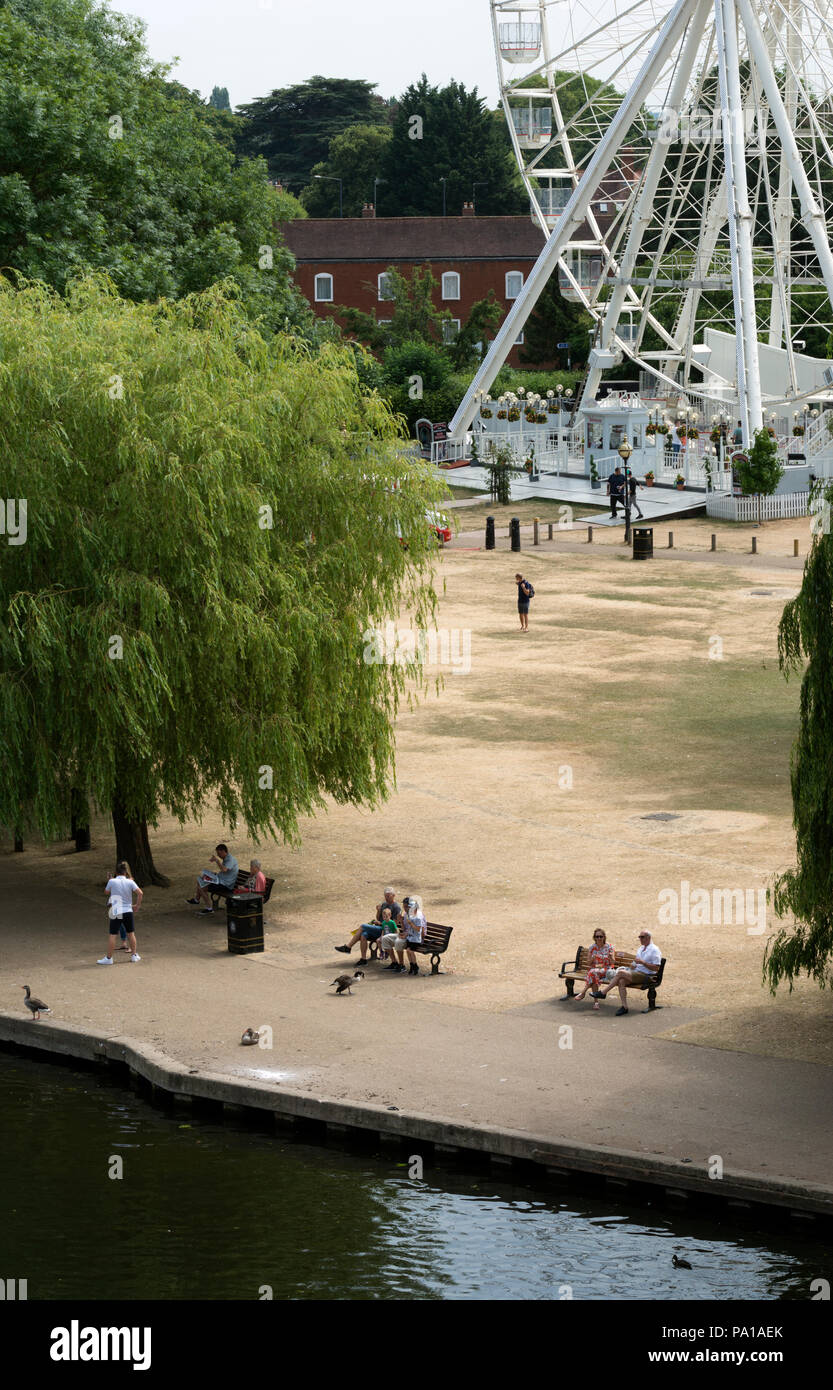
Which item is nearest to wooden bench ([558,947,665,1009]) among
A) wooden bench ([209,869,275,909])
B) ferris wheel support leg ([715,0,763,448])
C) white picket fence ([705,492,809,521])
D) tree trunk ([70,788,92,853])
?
wooden bench ([209,869,275,909])

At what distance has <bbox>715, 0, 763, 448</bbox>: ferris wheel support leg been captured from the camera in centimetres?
5700

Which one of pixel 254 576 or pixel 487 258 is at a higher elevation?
pixel 487 258

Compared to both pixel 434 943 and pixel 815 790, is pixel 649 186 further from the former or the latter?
pixel 815 790

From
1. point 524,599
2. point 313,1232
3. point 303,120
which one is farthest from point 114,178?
point 303,120

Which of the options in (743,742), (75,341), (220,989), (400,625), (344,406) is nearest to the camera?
(220,989)

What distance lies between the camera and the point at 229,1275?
15219 mm

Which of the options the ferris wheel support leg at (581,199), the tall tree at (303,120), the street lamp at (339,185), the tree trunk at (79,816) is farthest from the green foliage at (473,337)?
the tree trunk at (79,816)

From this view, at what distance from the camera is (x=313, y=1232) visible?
16.0 m

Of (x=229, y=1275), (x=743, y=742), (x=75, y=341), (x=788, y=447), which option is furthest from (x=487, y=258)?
(x=229, y=1275)

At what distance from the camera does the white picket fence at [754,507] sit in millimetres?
55781

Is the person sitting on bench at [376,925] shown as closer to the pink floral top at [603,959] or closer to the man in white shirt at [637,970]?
the pink floral top at [603,959]

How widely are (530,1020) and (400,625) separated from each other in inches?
855

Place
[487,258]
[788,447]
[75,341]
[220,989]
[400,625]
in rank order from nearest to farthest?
[220,989] → [75,341] → [400,625] → [788,447] → [487,258]
